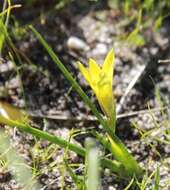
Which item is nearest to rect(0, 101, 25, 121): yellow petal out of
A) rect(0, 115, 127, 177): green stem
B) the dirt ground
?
the dirt ground

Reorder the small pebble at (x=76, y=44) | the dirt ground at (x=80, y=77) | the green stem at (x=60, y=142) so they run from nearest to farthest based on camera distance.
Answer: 1. the green stem at (x=60, y=142)
2. the dirt ground at (x=80, y=77)
3. the small pebble at (x=76, y=44)

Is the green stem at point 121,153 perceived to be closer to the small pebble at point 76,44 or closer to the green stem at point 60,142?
the green stem at point 60,142

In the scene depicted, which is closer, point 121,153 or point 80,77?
point 121,153

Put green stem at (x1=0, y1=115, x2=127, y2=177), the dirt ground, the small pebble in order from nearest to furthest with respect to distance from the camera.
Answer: green stem at (x1=0, y1=115, x2=127, y2=177) → the dirt ground → the small pebble

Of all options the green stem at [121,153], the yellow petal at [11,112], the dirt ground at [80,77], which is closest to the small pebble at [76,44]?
the dirt ground at [80,77]

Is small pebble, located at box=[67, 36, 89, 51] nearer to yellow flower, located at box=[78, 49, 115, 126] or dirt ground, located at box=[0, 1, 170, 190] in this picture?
dirt ground, located at box=[0, 1, 170, 190]

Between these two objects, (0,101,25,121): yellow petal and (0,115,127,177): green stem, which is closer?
(0,115,127,177): green stem

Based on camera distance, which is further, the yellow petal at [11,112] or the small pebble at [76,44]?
the small pebble at [76,44]

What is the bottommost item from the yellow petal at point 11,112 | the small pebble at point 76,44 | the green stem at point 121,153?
the green stem at point 121,153

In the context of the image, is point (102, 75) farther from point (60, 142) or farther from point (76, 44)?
point (76, 44)

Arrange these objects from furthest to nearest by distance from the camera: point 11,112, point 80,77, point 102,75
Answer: point 80,77 → point 11,112 → point 102,75

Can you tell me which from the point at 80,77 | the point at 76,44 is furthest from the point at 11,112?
the point at 76,44
